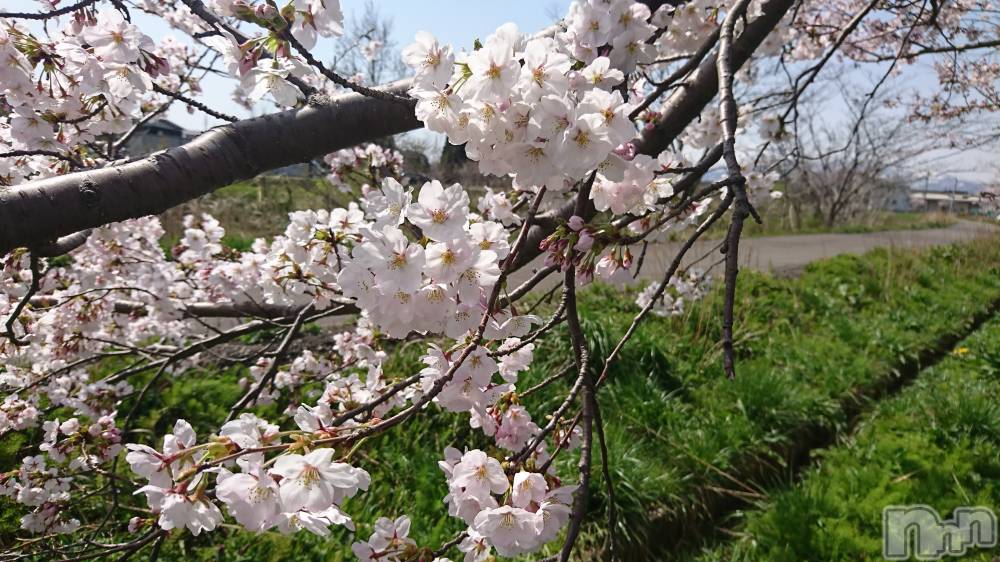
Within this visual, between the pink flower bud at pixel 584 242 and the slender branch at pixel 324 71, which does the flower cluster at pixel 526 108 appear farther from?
the slender branch at pixel 324 71

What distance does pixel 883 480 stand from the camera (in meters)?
2.79

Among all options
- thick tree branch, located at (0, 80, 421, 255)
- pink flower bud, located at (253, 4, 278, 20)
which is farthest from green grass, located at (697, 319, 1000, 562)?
pink flower bud, located at (253, 4, 278, 20)

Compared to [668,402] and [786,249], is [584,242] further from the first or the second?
[786,249]

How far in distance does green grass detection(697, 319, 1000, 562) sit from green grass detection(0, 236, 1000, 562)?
→ 27cm

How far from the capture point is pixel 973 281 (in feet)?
23.9

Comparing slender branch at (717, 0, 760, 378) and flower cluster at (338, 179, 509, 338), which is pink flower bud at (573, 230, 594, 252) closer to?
flower cluster at (338, 179, 509, 338)

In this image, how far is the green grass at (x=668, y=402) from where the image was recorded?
2578 millimetres

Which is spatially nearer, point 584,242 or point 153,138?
point 584,242

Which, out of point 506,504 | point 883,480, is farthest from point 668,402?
point 506,504

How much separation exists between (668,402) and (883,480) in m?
1.21

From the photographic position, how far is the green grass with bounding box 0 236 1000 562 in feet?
8.46

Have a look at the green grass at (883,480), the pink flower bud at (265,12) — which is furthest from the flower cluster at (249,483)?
the green grass at (883,480)

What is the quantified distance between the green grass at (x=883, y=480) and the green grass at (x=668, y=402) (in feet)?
0.87

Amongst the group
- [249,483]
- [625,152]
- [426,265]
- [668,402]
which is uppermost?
[625,152]
